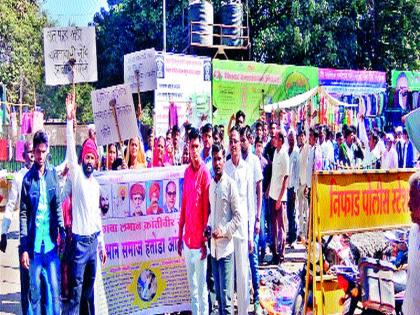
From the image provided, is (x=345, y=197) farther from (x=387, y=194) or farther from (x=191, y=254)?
(x=191, y=254)

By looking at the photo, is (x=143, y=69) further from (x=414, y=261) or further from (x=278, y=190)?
(x=414, y=261)

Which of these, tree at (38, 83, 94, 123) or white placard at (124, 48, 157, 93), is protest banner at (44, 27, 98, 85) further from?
tree at (38, 83, 94, 123)

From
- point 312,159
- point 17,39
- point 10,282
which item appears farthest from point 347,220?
point 17,39

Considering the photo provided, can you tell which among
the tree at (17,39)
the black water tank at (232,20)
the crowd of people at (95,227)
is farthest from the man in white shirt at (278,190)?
the tree at (17,39)

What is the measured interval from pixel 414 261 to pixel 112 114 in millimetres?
4771

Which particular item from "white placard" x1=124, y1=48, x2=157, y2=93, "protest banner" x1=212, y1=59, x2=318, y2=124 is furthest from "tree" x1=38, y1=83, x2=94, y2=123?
"white placard" x1=124, y1=48, x2=157, y2=93

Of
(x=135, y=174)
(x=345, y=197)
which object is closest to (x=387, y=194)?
(x=345, y=197)

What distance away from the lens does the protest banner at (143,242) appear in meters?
6.50

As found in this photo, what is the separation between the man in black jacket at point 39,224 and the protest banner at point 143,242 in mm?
569

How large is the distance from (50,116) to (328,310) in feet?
147

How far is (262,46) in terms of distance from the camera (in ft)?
98.7

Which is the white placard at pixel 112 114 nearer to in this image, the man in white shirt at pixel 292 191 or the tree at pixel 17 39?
the man in white shirt at pixel 292 191

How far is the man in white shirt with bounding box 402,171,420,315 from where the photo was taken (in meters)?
3.46

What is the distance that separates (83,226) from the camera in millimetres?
5859
